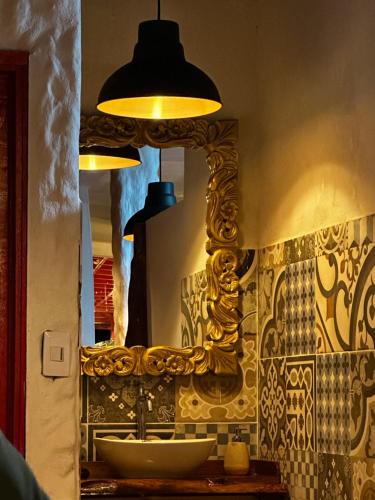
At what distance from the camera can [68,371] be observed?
2449 mm

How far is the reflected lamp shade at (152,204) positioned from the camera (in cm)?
426

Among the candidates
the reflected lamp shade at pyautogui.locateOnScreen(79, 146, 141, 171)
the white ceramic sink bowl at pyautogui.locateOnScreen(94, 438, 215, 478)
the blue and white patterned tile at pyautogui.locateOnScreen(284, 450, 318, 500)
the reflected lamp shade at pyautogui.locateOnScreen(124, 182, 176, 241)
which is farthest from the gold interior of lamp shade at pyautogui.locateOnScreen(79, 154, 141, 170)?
the blue and white patterned tile at pyautogui.locateOnScreen(284, 450, 318, 500)

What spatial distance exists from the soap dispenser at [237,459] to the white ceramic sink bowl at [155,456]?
22cm

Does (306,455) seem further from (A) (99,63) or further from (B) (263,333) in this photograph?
(A) (99,63)

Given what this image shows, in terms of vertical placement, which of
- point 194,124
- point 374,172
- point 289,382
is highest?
point 194,124

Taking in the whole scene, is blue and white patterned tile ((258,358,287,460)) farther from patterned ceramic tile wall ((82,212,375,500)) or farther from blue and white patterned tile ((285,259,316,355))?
blue and white patterned tile ((285,259,316,355))

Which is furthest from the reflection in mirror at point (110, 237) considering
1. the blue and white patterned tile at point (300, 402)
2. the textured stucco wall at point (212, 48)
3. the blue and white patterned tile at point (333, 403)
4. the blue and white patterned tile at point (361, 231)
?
the blue and white patterned tile at point (361, 231)

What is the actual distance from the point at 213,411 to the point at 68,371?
1917 millimetres

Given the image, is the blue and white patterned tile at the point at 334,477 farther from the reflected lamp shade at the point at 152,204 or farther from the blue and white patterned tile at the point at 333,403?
the reflected lamp shade at the point at 152,204

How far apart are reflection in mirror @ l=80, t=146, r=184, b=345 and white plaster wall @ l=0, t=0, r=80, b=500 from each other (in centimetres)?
160

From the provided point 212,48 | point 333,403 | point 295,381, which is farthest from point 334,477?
point 212,48

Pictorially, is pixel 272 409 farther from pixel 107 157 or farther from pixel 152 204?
pixel 107 157

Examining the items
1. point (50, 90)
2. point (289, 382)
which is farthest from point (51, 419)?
point (289, 382)

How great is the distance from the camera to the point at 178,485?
3.79 m
